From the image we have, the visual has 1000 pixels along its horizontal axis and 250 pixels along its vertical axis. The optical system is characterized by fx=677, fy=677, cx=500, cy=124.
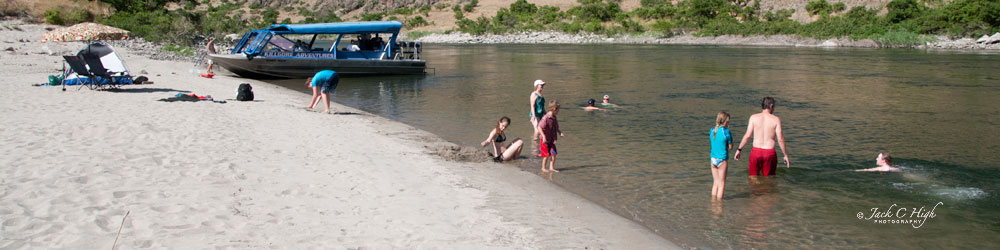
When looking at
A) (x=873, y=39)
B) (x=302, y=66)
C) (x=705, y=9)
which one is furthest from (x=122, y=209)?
(x=705, y=9)

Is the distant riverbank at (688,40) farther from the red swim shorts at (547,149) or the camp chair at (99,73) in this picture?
the camp chair at (99,73)

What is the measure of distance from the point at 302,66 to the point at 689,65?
66.9 ft

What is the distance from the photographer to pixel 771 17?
76875 mm

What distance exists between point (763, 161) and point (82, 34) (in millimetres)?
36115

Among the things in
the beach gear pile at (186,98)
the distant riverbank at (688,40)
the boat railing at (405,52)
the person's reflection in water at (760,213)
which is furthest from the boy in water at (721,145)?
the distant riverbank at (688,40)

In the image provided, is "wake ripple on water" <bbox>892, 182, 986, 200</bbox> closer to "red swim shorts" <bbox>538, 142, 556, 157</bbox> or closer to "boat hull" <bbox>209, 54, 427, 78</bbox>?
"red swim shorts" <bbox>538, 142, 556, 157</bbox>

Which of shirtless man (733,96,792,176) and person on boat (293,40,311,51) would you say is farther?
person on boat (293,40,311,51)

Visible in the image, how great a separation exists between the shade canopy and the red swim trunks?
110 feet

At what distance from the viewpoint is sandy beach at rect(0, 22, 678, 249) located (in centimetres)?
562

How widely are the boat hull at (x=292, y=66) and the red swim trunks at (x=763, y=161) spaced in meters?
19.1

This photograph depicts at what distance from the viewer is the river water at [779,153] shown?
24.2 ft

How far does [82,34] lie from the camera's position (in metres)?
34.7

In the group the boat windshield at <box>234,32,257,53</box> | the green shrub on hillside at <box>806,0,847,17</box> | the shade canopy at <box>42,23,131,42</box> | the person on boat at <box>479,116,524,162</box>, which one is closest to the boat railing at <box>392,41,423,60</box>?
the boat windshield at <box>234,32,257,53</box>

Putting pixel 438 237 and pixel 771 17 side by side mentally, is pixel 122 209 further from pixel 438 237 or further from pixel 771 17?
pixel 771 17
